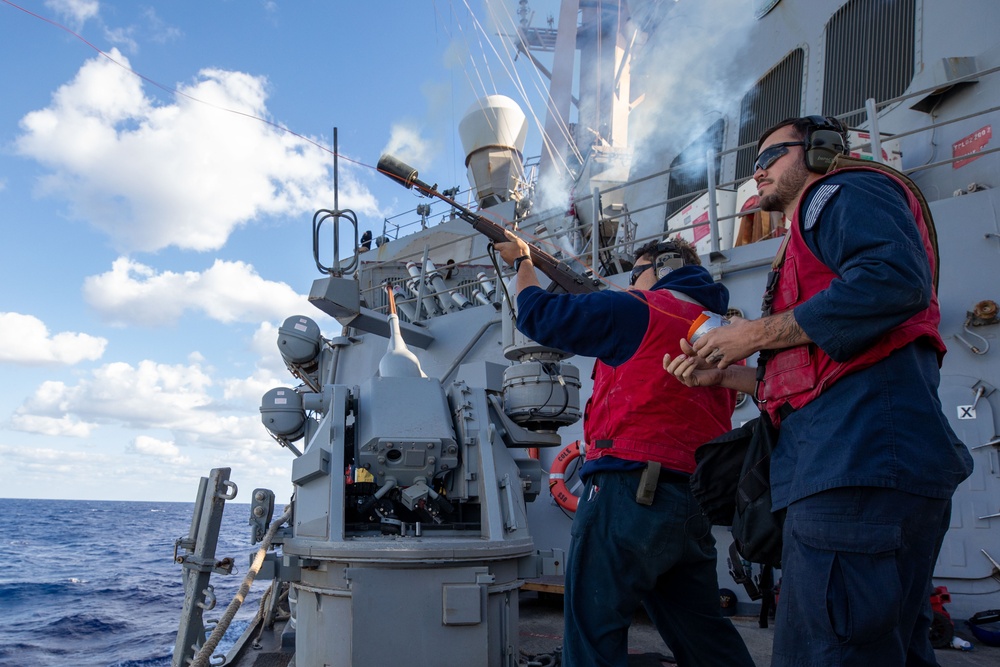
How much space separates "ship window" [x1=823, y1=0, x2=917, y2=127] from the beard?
246 inches

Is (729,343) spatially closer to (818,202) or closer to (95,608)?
(818,202)

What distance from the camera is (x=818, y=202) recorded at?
1638 millimetres

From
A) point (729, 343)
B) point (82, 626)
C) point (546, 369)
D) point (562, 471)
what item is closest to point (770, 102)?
point (562, 471)

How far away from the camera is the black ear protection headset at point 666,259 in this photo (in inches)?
111

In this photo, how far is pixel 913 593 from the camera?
4.81ft

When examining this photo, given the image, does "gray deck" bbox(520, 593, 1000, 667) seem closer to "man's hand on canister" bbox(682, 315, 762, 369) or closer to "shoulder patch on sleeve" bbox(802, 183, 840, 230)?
"man's hand on canister" bbox(682, 315, 762, 369)

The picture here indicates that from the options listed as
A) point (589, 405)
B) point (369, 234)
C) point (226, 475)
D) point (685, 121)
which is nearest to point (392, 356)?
point (226, 475)

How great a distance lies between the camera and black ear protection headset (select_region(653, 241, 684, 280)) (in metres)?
2.81

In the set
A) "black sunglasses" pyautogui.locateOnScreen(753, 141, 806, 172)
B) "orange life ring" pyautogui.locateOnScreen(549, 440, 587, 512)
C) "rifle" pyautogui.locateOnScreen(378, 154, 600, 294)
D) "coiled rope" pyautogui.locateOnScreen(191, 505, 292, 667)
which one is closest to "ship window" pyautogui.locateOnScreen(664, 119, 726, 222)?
"orange life ring" pyautogui.locateOnScreen(549, 440, 587, 512)

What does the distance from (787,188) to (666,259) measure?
3.24 feet

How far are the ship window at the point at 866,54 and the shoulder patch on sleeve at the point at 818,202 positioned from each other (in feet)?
21.2

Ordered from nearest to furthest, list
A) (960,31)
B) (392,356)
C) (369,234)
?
(392,356)
(960,31)
(369,234)

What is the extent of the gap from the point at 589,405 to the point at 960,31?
6.08 m

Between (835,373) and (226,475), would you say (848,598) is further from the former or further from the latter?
(226,475)
